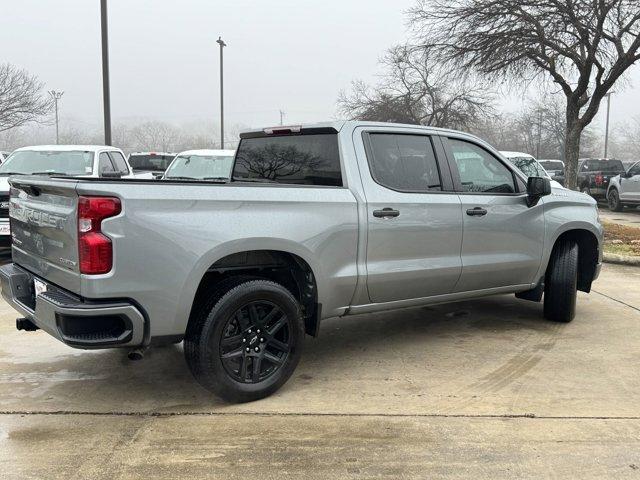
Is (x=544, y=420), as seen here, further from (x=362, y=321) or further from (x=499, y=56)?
(x=499, y=56)

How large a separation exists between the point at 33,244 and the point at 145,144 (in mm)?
Answer: 104721

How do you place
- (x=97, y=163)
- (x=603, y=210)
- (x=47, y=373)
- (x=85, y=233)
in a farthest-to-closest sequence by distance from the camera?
(x=603, y=210)
(x=97, y=163)
(x=47, y=373)
(x=85, y=233)

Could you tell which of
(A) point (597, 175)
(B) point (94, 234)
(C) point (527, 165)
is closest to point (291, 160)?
(B) point (94, 234)

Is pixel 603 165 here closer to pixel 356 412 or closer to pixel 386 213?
pixel 386 213

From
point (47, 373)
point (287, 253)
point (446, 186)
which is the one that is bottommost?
point (47, 373)

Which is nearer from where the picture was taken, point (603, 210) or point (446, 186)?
point (446, 186)

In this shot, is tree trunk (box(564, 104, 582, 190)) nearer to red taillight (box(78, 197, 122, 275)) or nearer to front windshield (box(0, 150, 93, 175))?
front windshield (box(0, 150, 93, 175))

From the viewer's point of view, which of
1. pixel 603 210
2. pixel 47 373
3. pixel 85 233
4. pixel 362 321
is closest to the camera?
pixel 85 233

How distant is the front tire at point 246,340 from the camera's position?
143 inches

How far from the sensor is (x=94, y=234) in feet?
10.6

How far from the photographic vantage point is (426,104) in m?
36.0

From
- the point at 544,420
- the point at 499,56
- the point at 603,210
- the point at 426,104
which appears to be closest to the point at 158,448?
the point at 544,420

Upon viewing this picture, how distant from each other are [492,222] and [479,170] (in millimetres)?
492

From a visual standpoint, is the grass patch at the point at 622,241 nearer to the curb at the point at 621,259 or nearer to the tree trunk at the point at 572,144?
the curb at the point at 621,259
